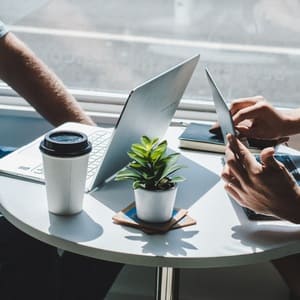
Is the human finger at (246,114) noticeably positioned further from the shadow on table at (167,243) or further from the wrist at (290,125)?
the shadow on table at (167,243)

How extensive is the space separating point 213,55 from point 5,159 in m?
0.99

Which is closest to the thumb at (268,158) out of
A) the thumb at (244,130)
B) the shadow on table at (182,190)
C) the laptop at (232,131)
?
the laptop at (232,131)

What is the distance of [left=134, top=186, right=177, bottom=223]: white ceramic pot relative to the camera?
3.70ft

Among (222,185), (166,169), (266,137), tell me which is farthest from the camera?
(266,137)

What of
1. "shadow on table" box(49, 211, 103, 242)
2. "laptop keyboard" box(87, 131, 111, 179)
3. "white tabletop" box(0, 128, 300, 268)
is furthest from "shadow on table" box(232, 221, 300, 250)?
"laptop keyboard" box(87, 131, 111, 179)

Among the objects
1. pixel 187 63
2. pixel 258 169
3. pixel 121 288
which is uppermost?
pixel 187 63

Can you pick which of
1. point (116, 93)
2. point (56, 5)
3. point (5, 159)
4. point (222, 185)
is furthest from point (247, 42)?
point (5, 159)

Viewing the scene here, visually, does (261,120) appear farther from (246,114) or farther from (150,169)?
(150,169)

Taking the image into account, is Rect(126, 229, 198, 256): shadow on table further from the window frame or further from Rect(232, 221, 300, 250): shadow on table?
the window frame

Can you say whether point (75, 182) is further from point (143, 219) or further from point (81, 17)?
point (81, 17)

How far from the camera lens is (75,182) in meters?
1.14

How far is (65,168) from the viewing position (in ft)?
3.66

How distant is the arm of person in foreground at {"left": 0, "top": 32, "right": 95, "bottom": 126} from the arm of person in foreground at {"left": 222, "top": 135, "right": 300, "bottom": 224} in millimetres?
648

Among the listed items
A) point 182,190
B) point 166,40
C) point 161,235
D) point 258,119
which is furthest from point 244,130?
point 166,40
